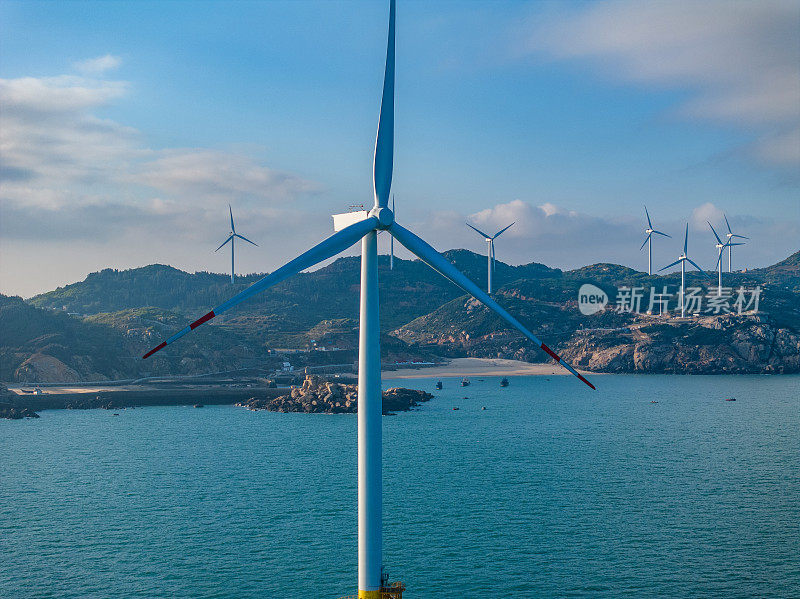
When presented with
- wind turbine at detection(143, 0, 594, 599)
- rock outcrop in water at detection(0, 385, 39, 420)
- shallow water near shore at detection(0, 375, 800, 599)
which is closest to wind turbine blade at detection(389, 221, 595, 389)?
wind turbine at detection(143, 0, 594, 599)

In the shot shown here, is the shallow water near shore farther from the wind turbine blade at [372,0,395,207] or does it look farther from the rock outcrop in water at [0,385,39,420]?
the wind turbine blade at [372,0,395,207]

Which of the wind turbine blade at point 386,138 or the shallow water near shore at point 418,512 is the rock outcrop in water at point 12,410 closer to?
the shallow water near shore at point 418,512

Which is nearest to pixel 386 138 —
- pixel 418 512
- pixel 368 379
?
pixel 368 379

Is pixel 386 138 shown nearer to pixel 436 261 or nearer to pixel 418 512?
pixel 436 261

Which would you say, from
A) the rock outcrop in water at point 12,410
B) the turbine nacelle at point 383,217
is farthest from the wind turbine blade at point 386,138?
the rock outcrop in water at point 12,410

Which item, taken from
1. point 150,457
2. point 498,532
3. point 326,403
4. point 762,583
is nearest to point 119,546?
point 498,532

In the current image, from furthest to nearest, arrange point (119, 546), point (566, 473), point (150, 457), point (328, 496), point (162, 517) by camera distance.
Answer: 1. point (150, 457)
2. point (566, 473)
3. point (328, 496)
4. point (162, 517)
5. point (119, 546)

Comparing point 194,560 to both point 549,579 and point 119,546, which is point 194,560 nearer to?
point 119,546
